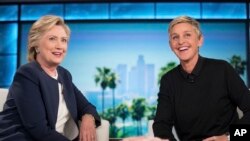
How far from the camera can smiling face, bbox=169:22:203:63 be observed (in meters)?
1.64

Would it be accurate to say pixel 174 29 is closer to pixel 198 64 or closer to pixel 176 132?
pixel 198 64

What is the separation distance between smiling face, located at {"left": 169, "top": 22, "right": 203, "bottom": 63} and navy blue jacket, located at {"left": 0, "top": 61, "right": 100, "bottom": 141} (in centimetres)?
60

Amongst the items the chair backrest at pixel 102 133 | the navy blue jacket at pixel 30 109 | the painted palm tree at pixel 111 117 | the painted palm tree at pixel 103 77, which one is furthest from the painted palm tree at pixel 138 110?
the navy blue jacket at pixel 30 109

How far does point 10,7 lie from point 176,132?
8.11 m

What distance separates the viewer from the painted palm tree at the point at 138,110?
32.9 feet

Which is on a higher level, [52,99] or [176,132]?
[52,99]

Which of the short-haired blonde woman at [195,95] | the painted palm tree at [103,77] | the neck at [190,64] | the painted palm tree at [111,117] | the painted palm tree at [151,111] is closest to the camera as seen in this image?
the short-haired blonde woman at [195,95]

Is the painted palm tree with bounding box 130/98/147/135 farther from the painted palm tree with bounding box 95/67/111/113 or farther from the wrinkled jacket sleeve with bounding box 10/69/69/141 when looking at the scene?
the wrinkled jacket sleeve with bounding box 10/69/69/141

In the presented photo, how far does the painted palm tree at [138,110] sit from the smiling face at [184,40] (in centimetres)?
831

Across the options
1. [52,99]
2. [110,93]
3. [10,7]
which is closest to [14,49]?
[10,7]

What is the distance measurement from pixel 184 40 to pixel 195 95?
0.26m

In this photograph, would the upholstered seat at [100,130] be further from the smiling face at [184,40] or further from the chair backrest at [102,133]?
the smiling face at [184,40]

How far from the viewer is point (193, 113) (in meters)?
1.59

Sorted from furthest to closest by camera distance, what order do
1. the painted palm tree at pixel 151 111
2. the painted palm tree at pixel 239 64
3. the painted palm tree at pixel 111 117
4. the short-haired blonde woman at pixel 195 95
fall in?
the painted palm tree at pixel 111 117 → the painted palm tree at pixel 151 111 → the painted palm tree at pixel 239 64 → the short-haired blonde woman at pixel 195 95
